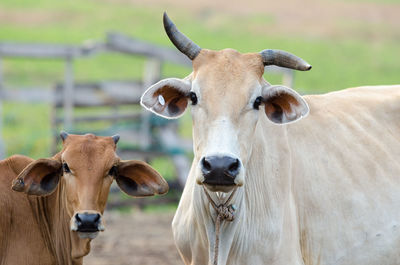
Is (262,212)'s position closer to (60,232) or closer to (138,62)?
(60,232)

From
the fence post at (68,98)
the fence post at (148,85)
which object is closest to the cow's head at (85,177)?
the fence post at (68,98)

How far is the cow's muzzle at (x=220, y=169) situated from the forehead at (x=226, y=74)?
Answer: 54 centimetres

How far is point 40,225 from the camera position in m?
6.55

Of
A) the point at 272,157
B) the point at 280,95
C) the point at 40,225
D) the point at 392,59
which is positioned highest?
the point at 392,59

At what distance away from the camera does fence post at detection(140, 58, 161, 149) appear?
1481 centimetres

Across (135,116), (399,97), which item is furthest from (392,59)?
(399,97)

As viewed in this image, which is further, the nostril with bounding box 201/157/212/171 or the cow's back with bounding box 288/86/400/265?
the cow's back with bounding box 288/86/400/265

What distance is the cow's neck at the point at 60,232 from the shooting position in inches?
256

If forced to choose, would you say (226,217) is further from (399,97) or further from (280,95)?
(399,97)

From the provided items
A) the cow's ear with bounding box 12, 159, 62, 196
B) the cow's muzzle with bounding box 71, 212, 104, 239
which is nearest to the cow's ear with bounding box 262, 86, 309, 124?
the cow's muzzle with bounding box 71, 212, 104, 239

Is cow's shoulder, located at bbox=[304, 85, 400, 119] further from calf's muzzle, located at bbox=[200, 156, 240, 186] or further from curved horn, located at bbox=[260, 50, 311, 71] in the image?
calf's muzzle, located at bbox=[200, 156, 240, 186]

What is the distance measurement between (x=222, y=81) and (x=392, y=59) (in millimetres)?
31488

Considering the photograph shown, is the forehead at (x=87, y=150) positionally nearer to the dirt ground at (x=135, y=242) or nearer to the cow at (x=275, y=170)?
the cow at (x=275, y=170)

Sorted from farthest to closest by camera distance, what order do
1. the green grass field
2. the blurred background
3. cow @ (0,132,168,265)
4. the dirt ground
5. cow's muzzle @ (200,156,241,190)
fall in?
1. the green grass field
2. the blurred background
3. the dirt ground
4. cow @ (0,132,168,265)
5. cow's muzzle @ (200,156,241,190)
